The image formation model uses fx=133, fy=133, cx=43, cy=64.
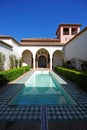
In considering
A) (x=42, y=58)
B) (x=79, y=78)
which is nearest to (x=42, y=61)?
(x=42, y=58)

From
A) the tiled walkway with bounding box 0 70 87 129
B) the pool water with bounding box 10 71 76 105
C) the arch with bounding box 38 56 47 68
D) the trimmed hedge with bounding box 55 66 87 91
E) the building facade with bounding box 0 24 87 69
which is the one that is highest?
the building facade with bounding box 0 24 87 69

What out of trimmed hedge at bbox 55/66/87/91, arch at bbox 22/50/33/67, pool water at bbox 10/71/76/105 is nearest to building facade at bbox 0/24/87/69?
arch at bbox 22/50/33/67

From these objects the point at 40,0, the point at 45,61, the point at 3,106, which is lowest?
the point at 3,106

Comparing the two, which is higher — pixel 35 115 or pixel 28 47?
pixel 28 47

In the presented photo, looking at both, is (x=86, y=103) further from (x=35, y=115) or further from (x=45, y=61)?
(x=45, y=61)

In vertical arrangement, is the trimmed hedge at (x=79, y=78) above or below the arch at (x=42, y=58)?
below

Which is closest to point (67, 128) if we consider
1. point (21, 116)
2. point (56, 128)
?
point (56, 128)

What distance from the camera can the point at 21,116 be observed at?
3.87 m

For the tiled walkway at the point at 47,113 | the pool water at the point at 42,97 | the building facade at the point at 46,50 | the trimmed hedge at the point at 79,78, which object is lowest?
the pool water at the point at 42,97

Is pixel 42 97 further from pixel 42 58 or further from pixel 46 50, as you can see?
pixel 42 58

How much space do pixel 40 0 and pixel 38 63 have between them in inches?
685

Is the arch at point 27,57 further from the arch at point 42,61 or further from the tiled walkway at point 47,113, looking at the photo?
the tiled walkway at point 47,113

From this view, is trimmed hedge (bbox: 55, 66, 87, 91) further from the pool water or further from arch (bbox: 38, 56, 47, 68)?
arch (bbox: 38, 56, 47, 68)

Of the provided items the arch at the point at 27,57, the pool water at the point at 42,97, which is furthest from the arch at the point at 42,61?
the pool water at the point at 42,97
